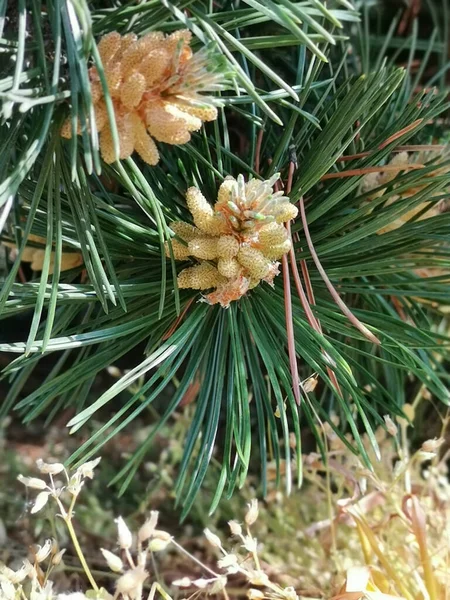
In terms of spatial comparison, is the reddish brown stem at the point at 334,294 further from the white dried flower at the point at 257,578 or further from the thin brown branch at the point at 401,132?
the white dried flower at the point at 257,578

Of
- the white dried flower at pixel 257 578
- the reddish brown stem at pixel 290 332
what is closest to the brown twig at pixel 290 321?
the reddish brown stem at pixel 290 332

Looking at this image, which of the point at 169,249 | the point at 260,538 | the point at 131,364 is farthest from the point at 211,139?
the point at 260,538

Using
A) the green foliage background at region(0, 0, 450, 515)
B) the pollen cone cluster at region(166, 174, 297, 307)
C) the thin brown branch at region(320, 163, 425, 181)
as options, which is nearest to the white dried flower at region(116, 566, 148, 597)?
the green foliage background at region(0, 0, 450, 515)

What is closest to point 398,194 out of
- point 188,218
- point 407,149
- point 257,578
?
point 407,149

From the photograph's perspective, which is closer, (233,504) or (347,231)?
(347,231)

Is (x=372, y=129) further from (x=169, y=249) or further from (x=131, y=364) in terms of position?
(x=131, y=364)

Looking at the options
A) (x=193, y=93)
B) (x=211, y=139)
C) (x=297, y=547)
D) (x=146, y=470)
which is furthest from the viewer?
(x=146, y=470)

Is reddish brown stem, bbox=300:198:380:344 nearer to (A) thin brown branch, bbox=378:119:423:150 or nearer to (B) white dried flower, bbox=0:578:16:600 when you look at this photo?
(A) thin brown branch, bbox=378:119:423:150
